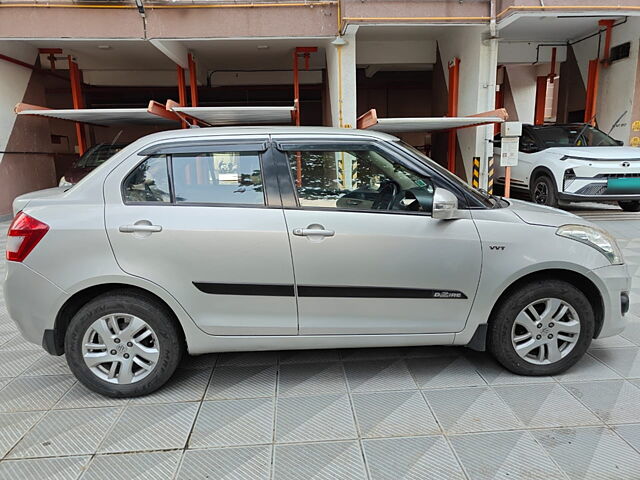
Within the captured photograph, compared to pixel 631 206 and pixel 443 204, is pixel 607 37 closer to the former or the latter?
pixel 631 206

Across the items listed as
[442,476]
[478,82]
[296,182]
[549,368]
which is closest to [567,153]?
[478,82]

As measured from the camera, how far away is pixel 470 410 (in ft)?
8.62

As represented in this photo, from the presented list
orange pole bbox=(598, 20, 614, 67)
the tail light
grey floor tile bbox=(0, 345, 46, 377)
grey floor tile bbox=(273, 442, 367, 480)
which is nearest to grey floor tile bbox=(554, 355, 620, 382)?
grey floor tile bbox=(273, 442, 367, 480)

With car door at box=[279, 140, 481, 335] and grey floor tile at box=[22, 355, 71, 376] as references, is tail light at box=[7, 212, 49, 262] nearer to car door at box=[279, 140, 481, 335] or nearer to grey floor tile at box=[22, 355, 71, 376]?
grey floor tile at box=[22, 355, 71, 376]

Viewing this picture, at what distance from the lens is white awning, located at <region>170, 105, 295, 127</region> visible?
8.48 metres

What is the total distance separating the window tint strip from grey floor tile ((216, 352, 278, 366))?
32.3 inches

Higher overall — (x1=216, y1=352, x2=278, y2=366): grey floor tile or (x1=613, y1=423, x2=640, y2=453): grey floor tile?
(x1=216, y1=352, x2=278, y2=366): grey floor tile

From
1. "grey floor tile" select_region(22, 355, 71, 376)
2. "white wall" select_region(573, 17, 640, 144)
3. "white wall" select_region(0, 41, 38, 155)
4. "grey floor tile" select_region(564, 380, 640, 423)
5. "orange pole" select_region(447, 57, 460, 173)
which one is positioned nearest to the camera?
"grey floor tile" select_region(564, 380, 640, 423)

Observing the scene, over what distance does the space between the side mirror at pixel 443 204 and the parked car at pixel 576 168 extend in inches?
252

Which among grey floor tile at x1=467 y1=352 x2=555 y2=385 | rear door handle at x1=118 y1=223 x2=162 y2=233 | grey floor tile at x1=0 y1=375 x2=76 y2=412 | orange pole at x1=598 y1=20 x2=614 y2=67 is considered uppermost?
orange pole at x1=598 y1=20 x2=614 y2=67

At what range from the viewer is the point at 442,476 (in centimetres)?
211

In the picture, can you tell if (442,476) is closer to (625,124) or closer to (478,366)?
(478,366)

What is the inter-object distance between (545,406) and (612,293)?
897 millimetres

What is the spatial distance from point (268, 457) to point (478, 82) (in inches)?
373
